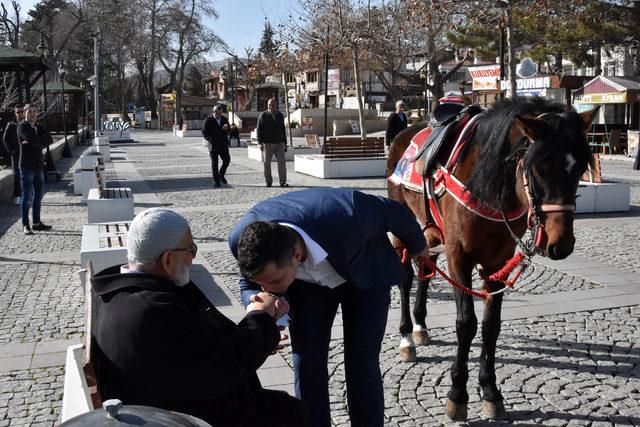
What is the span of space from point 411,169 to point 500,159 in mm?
1423

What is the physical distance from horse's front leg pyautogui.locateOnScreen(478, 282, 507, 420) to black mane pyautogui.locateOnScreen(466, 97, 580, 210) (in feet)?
2.05

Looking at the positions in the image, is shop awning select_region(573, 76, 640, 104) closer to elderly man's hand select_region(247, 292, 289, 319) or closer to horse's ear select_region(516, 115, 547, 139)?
horse's ear select_region(516, 115, 547, 139)

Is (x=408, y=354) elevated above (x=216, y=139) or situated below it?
below

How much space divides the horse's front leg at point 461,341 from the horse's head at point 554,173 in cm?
67

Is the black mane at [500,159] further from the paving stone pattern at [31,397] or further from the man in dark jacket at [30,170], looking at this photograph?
the man in dark jacket at [30,170]

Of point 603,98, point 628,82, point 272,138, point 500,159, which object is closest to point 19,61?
point 272,138

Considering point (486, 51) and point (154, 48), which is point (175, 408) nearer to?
point (486, 51)

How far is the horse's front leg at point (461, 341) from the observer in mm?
4105

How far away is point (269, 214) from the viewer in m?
3.13

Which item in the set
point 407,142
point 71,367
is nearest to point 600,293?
point 407,142

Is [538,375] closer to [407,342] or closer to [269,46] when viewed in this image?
[407,342]

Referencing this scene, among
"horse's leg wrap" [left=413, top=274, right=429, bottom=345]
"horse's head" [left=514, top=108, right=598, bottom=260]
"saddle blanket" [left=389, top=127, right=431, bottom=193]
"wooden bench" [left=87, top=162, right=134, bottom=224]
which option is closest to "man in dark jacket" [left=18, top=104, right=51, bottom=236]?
"wooden bench" [left=87, top=162, right=134, bottom=224]

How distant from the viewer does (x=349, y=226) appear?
311 cm

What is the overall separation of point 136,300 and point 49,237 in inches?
331
